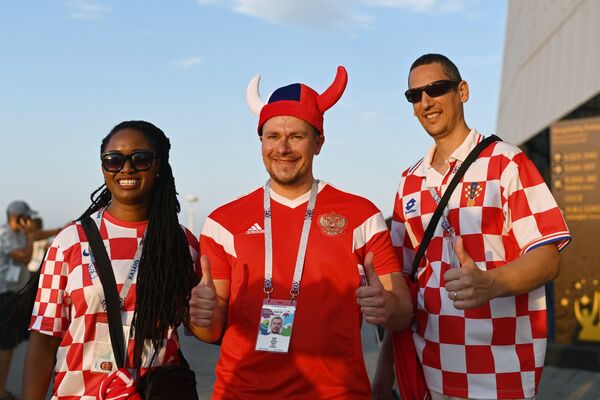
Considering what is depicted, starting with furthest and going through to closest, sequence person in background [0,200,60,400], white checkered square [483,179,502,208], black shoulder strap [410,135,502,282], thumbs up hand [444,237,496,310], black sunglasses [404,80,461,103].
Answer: person in background [0,200,60,400] < black sunglasses [404,80,461,103] < black shoulder strap [410,135,502,282] < white checkered square [483,179,502,208] < thumbs up hand [444,237,496,310]

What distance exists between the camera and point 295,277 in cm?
290

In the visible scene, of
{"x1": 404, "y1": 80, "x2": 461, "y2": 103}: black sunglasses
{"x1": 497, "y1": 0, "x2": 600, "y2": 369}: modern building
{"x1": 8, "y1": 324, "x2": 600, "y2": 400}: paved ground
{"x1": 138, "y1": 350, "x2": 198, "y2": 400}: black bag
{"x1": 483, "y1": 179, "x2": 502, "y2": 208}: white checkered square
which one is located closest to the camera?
{"x1": 138, "y1": 350, "x2": 198, "y2": 400}: black bag

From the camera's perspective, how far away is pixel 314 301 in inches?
113

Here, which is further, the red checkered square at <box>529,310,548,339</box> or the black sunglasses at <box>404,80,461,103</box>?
the black sunglasses at <box>404,80,461,103</box>

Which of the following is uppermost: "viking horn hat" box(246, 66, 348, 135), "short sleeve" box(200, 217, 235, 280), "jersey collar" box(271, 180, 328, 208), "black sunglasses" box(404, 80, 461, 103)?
"black sunglasses" box(404, 80, 461, 103)

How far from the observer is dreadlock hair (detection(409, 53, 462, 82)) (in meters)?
3.42

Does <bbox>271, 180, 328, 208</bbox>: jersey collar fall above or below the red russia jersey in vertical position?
above

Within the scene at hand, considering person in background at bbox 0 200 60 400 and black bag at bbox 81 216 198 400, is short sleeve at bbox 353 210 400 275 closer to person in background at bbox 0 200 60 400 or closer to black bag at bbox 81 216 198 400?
black bag at bbox 81 216 198 400

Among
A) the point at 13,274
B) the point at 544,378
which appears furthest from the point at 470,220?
the point at 544,378

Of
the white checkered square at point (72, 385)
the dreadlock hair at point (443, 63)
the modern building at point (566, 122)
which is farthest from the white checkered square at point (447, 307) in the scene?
the modern building at point (566, 122)

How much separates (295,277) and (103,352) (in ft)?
2.76

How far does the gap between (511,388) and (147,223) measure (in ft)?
5.64

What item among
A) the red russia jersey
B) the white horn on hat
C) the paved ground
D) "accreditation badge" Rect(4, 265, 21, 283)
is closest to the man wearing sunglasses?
the red russia jersey

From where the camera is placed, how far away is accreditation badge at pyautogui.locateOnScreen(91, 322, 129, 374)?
9.71 ft
